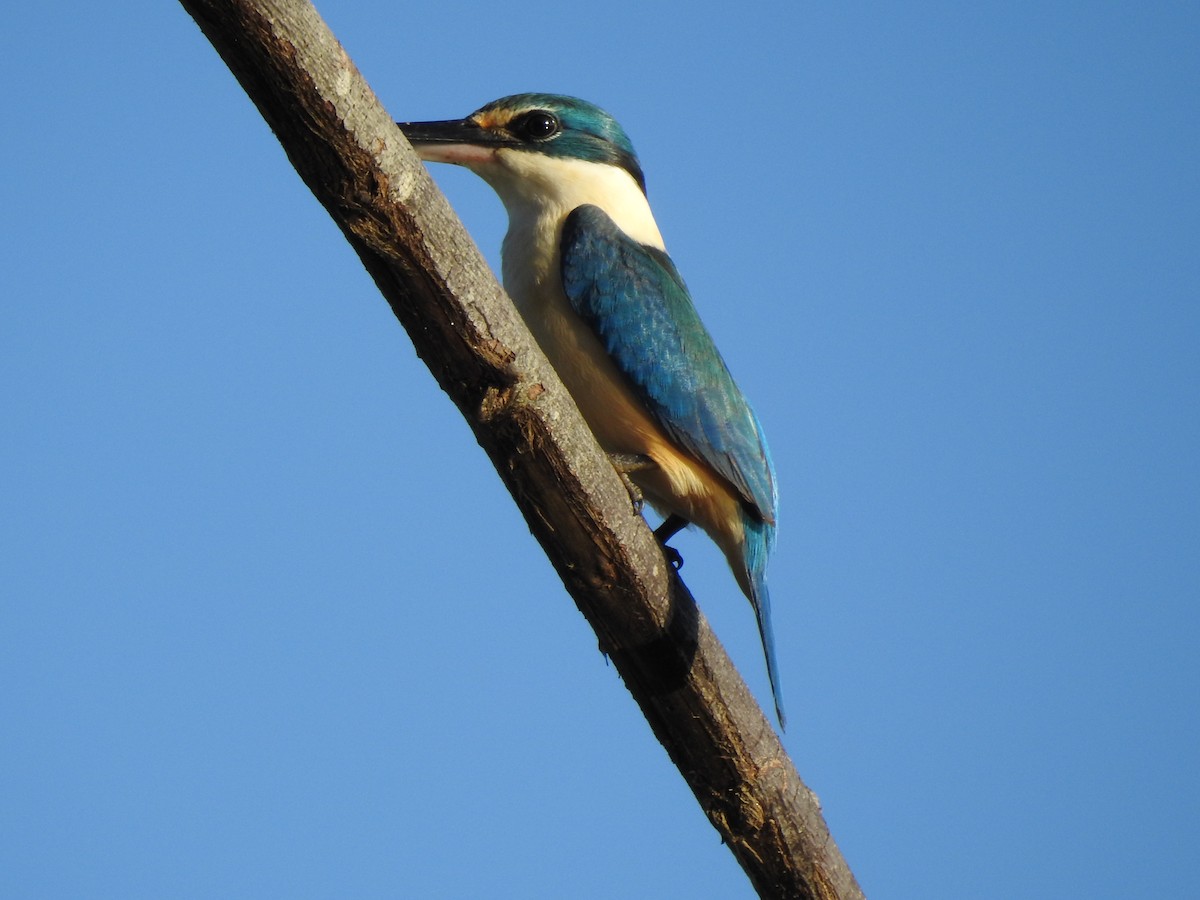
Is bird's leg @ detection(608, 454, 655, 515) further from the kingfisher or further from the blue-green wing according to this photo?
the blue-green wing

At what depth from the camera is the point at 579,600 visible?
3400mm

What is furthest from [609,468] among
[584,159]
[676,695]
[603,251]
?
[584,159]

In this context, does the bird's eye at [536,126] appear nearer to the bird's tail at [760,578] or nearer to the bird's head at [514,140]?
the bird's head at [514,140]

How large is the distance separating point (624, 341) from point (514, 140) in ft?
3.14

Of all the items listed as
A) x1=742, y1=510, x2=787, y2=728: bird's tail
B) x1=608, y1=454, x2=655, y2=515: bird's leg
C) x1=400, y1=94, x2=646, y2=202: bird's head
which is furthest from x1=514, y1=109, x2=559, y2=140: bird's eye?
x1=742, y1=510, x2=787, y2=728: bird's tail

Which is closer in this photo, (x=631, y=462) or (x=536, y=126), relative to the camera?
(x=631, y=462)

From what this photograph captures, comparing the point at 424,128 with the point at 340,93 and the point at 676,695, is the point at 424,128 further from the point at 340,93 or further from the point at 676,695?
the point at 676,695

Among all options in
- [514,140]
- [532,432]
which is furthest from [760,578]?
[514,140]

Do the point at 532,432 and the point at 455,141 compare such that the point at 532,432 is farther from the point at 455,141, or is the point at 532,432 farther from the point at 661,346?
the point at 455,141

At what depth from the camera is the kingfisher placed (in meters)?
4.02

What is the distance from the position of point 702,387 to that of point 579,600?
101 centimetres

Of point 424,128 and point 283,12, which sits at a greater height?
point 424,128

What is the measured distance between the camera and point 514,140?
4.48 metres

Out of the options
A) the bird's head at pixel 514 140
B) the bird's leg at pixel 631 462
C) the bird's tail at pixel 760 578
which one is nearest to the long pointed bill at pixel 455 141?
the bird's head at pixel 514 140
